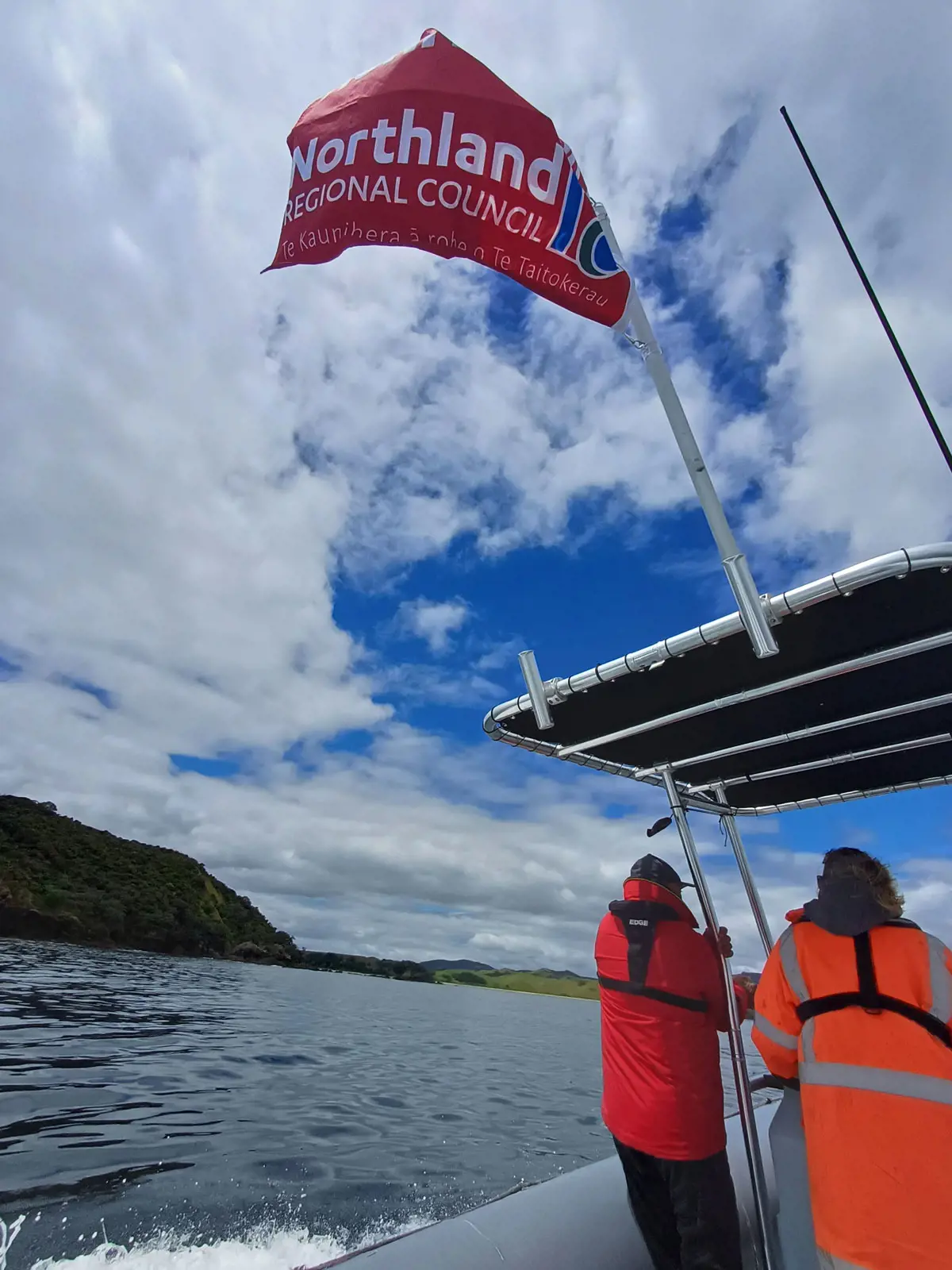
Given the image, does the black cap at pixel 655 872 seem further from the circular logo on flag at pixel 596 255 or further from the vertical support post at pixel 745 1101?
the circular logo on flag at pixel 596 255

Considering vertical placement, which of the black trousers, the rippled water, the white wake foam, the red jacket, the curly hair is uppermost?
the curly hair

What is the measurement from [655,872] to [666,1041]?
67 cm

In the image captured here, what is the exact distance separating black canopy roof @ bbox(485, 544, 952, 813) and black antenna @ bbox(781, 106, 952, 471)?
0.56 m

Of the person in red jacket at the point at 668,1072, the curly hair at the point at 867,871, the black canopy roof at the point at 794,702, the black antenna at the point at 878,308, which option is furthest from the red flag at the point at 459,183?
the person in red jacket at the point at 668,1072

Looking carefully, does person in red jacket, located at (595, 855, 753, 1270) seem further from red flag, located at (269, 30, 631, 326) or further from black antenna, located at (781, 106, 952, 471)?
red flag, located at (269, 30, 631, 326)

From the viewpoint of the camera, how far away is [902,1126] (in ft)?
5.67

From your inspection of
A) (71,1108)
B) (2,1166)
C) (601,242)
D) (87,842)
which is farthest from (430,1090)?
(87,842)

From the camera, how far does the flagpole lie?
2.39 m

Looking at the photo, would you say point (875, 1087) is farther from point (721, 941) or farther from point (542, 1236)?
point (542, 1236)

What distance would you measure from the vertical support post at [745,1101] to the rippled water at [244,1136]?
10.1 feet

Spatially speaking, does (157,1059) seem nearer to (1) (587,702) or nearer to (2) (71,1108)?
(2) (71,1108)

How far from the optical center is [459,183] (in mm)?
3219

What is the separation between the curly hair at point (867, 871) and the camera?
2.27 meters

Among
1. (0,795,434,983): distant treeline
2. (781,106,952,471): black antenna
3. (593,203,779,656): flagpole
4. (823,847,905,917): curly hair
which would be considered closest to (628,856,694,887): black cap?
(823,847,905,917): curly hair
